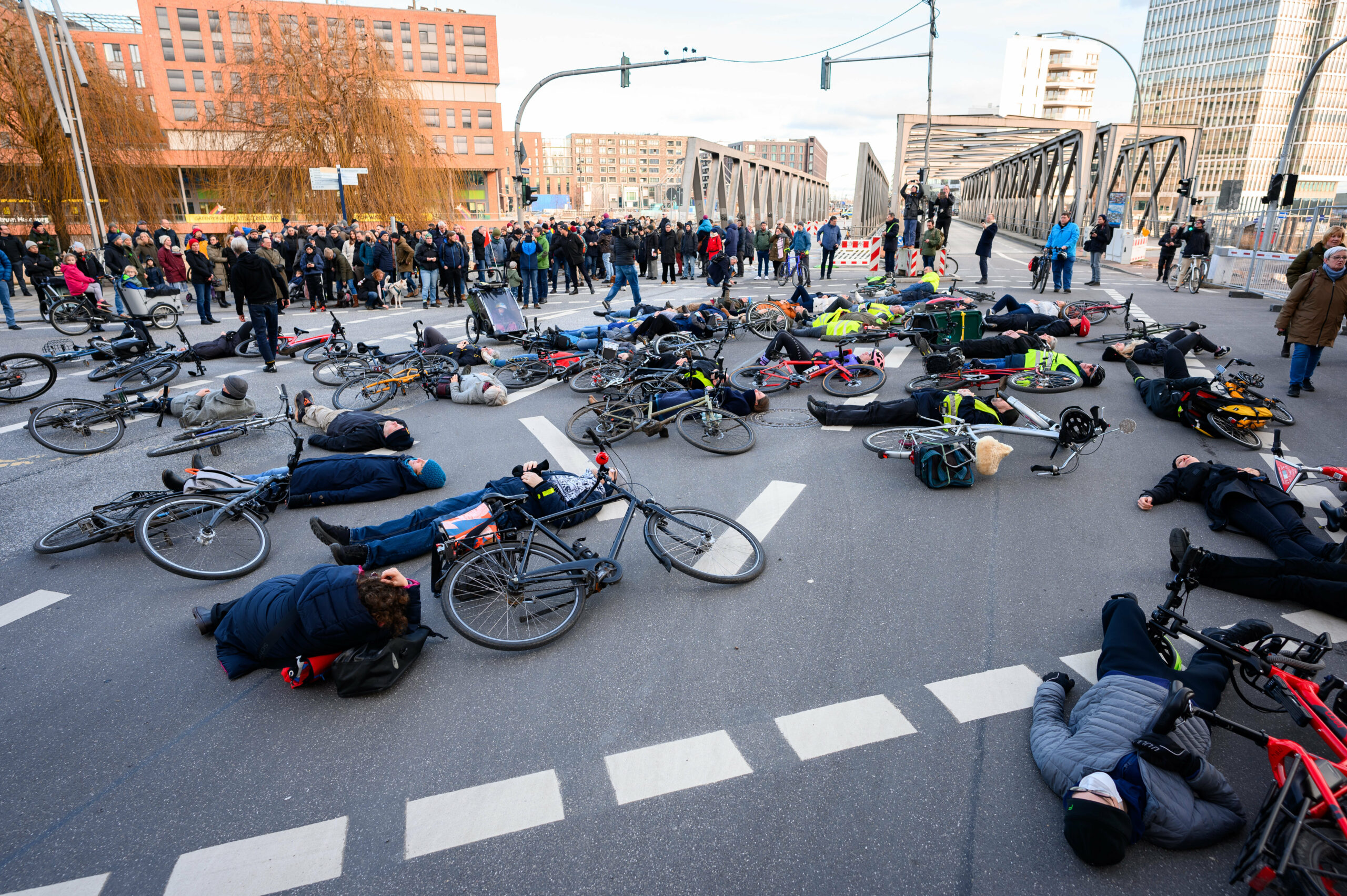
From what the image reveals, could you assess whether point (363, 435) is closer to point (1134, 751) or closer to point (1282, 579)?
point (1134, 751)

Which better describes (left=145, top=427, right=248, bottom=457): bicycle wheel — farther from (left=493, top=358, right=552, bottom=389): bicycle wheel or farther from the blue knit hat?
(left=493, top=358, right=552, bottom=389): bicycle wheel

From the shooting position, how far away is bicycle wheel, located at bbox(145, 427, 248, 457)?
6812 mm

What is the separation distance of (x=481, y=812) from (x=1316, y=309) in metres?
10.9

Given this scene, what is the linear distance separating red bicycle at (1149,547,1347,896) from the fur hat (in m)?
2.66

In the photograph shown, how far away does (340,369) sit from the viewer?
9.81 meters

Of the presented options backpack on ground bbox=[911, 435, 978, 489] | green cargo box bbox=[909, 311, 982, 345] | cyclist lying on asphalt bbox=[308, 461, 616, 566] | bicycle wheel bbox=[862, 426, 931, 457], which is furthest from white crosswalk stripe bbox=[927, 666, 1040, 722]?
green cargo box bbox=[909, 311, 982, 345]

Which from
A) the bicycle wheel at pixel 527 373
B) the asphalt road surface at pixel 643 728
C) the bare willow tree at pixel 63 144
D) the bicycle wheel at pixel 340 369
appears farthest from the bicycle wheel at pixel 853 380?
the bare willow tree at pixel 63 144

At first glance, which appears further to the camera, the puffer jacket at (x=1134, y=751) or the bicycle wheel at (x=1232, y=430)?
the bicycle wheel at (x=1232, y=430)

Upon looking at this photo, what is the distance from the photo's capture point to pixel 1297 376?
356 inches

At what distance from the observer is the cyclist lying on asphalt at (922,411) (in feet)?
23.9

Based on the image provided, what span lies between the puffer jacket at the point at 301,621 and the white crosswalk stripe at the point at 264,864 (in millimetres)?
1018

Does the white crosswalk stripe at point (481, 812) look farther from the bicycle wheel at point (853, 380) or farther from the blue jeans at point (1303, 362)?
the blue jeans at point (1303, 362)

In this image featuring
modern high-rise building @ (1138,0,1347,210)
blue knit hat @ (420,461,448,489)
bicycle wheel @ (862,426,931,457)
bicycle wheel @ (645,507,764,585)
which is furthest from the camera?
modern high-rise building @ (1138,0,1347,210)

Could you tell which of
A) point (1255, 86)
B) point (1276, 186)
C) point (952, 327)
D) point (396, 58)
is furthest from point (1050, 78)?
point (952, 327)
